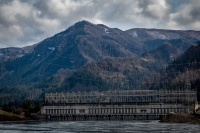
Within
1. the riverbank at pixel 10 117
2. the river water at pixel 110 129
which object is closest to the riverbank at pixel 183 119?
the river water at pixel 110 129

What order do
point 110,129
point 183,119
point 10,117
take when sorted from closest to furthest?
1. point 110,129
2. point 183,119
3. point 10,117

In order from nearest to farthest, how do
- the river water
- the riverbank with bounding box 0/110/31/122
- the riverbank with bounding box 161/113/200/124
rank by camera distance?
1. the river water
2. the riverbank with bounding box 161/113/200/124
3. the riverbank with bounding box 0/110/31/122

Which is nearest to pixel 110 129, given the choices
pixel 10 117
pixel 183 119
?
pixel 183 119

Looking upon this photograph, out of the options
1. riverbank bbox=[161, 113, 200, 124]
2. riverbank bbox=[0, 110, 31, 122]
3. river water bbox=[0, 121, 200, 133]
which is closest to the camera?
river water bbox=[0, 121, 200, 133]

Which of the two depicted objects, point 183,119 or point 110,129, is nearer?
point 110,129

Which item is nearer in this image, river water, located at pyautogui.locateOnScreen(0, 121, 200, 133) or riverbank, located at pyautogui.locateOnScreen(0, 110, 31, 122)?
river water, located at pyautogui.locateOnScreen(0, 121, 200, 133)

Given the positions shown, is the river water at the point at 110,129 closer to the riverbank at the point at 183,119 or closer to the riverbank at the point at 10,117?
the riverbank at the point at 183,119

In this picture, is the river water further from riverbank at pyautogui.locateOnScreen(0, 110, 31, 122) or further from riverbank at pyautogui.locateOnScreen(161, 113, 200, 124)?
riverbank at pyautogui.locateOnScreen(0, 110, 31, 122)

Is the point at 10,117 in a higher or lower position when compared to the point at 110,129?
lower

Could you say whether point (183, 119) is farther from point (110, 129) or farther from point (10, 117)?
point (10, 117)

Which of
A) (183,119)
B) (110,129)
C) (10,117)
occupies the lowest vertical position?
(10,117)

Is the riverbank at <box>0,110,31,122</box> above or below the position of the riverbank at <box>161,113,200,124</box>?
below

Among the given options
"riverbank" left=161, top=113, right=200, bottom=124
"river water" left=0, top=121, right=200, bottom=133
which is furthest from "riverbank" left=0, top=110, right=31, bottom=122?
"riverbank" left=161, top=113, right=200, bottom=124

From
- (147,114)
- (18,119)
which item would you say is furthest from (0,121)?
(147,114)
